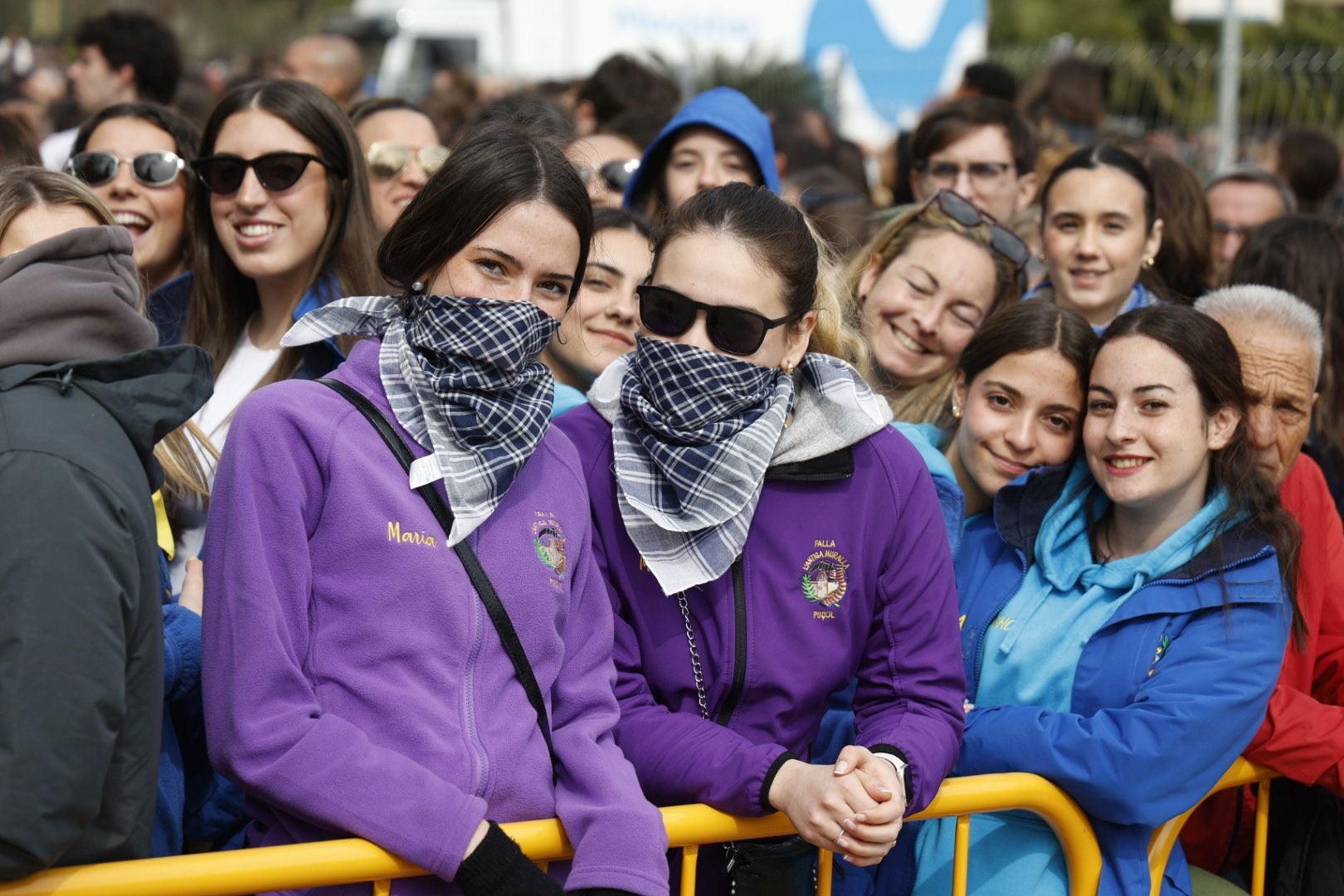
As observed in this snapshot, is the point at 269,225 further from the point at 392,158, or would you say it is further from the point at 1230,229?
the point at 1230,229

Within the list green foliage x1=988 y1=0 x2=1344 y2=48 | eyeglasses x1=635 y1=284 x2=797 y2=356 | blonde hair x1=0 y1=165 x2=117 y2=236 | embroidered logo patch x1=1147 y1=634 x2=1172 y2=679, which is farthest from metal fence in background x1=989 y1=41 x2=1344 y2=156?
green foliage x1=988 y1=0 x2=1344 y2=48

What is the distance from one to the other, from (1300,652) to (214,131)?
3216 mm

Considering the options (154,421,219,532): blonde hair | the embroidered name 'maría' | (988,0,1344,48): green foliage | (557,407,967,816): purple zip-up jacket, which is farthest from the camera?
(988,0,1344,48): green foliage

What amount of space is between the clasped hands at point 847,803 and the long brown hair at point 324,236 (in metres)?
1.99

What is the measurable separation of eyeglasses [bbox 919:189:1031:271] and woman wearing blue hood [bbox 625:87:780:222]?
86 centimetres

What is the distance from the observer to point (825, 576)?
2.84 metres

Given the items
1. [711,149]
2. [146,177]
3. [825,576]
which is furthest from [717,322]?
[711,149]

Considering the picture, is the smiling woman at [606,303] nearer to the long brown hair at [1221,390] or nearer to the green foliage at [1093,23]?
the long brown hair at [1221,390]

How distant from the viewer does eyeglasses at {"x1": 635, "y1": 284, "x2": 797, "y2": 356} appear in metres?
2.79

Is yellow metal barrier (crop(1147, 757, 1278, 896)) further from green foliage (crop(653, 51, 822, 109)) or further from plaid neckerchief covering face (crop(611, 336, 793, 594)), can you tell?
green foliage (crop(653, 51, 822, 109))

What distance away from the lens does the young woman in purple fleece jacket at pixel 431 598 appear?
227 centimetres

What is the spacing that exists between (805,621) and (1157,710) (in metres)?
0.80

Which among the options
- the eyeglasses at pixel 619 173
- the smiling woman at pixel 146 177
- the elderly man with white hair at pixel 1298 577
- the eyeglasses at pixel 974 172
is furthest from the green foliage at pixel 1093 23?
the smiling woman at pixel 146 177

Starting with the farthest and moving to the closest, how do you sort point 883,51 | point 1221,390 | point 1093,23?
point 1093,23 < point 883,51 < point 1221,390
